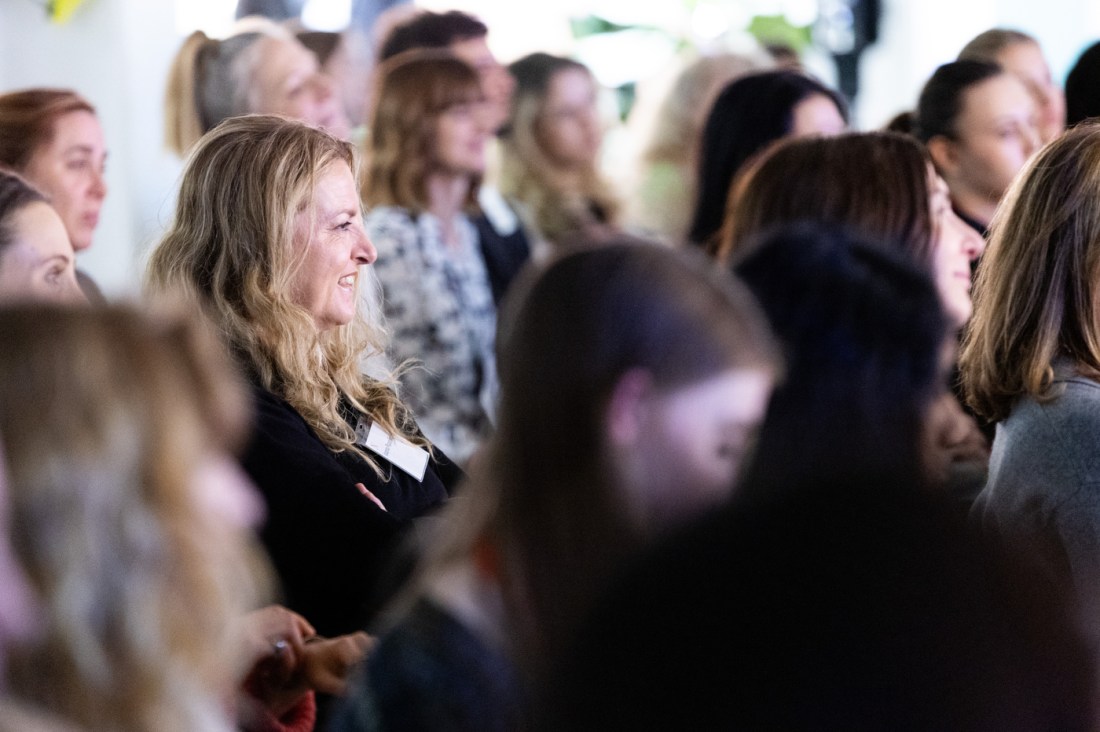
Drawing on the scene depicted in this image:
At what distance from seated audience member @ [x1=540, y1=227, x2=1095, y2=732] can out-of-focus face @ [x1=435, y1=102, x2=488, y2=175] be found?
3.12 meters

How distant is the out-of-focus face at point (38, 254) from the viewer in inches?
92.5

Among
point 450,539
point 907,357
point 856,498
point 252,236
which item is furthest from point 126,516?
point 252,236

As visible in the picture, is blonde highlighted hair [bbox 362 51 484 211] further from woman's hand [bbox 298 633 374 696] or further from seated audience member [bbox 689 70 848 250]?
woman's hand [bbox 298 633 374 696]

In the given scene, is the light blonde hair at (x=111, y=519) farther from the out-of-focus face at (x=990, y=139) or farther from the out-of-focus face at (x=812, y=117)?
the out-of-focus face at (x=990, y=139)

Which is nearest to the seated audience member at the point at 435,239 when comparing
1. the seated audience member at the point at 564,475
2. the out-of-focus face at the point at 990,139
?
the out-of-focus face at the point at 990,139

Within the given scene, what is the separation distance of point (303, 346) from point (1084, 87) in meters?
2.77

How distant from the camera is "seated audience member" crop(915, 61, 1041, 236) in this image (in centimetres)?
360

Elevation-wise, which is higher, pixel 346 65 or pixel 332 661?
pixel 346 65

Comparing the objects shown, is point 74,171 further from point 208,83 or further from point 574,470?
point 574,470

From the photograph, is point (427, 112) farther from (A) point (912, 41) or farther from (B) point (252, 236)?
(A) point (912, 41)

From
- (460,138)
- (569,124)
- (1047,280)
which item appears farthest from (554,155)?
(1047,280)

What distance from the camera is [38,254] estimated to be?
2.41 m

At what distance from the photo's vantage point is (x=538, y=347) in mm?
1190

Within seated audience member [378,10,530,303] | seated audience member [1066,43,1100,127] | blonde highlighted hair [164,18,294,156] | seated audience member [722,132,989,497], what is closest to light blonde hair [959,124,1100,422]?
seated audience member [722,132,989,497]
